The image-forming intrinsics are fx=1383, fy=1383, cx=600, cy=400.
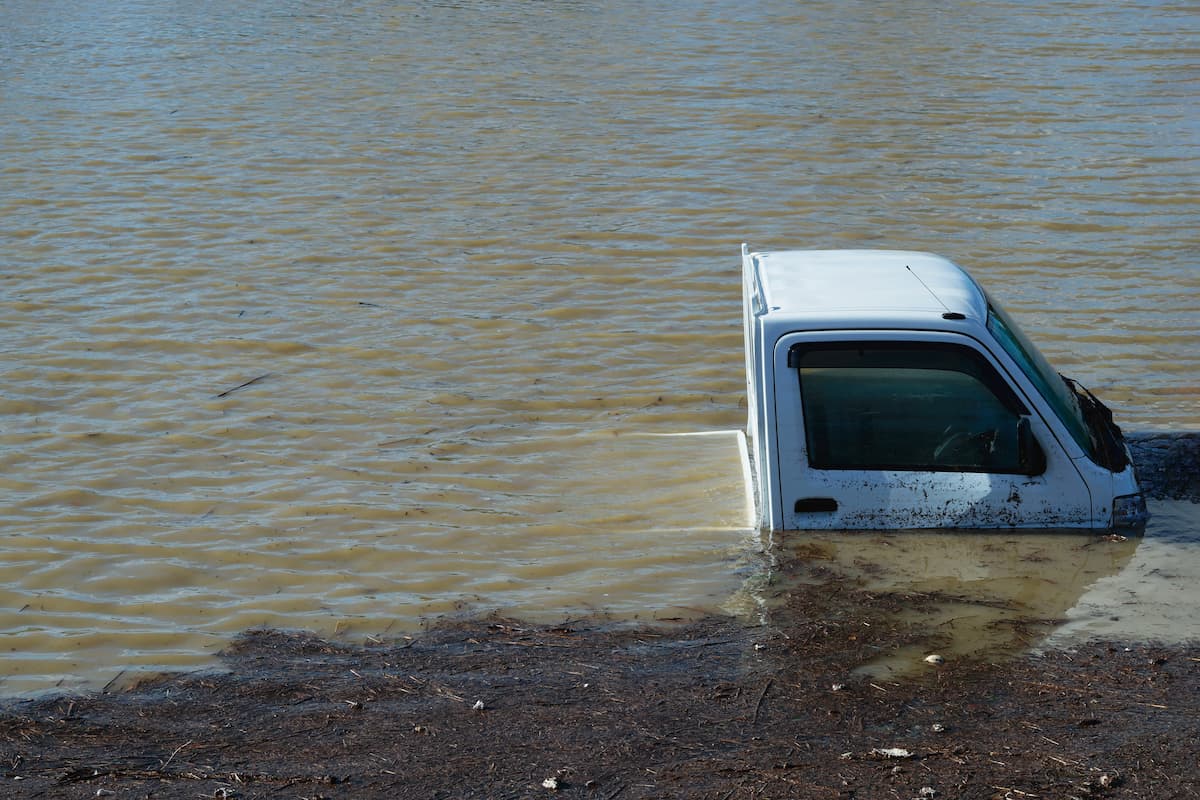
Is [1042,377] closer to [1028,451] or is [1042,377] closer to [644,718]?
[1028,451]

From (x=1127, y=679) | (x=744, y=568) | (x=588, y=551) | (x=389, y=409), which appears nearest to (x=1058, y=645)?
(x=1127, y=679)

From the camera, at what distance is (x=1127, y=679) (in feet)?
18.6

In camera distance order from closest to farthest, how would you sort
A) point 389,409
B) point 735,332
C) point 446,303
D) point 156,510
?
point 156,510
point 389,409
point 735,332
point 446,303

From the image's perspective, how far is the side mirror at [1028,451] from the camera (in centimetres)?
625

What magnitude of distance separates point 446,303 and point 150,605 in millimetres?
5102

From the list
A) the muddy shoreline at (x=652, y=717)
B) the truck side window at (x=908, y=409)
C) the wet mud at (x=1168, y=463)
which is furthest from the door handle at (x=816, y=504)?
the wet mud at (x=1168, y=463)

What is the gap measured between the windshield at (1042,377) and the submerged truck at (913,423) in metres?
0.01

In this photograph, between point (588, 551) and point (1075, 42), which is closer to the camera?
point (588, 551)

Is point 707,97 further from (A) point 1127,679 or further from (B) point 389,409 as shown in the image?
(A) point 1127,679

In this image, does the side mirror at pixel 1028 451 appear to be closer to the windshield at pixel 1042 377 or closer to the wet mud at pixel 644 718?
the windshield at pixel 1042 377

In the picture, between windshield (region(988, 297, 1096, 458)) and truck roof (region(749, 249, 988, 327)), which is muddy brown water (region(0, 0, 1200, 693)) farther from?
truck roof (region(749, 249, 988, 327))

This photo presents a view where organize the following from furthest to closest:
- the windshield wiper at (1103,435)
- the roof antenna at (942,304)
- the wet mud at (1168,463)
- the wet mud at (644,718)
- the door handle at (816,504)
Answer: the wet mud at (1168,463) → the windshield wiper at (1103,435) → the door handle at (816,504) → the roof antenna at (942,304) → the wet mud at (644,718)

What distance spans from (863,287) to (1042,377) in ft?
3.05

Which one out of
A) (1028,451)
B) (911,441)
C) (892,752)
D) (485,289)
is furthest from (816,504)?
(485,289)
